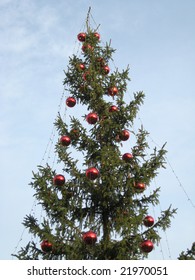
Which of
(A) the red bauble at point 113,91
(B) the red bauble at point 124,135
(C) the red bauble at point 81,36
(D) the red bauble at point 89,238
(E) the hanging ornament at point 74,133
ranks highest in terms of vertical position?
(C) the red bauble at point 81,36

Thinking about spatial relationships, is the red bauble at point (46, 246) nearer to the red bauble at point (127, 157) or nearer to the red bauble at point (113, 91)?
the red bauble at point (127, 157)

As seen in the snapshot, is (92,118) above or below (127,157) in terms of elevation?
above

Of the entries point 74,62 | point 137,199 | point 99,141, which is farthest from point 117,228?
point 74,62

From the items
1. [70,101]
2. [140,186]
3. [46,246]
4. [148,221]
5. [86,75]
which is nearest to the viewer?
[46,246]

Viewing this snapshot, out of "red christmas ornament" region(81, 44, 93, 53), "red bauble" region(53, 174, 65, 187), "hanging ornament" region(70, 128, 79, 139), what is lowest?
"red bauble" region(53, 174, 65, 187)

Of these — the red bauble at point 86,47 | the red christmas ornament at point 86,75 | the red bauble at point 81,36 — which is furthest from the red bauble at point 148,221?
the red bauble at point 81,36

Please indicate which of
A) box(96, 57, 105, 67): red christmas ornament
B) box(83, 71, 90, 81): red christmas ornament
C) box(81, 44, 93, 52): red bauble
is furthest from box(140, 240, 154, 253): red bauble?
box(81, 44, 93, 52): red bauble

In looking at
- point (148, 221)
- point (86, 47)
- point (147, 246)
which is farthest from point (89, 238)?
point (86, 47)

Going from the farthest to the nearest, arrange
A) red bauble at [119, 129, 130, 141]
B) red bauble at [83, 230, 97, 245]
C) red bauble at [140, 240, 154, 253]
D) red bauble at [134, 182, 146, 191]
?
red bauble at [119, 129, 130, 141]
red bauble at [134, 182, 146, 191]
red bauble at [140, 240, 154, 253]
red bauble at [83, 230, 97, 245]

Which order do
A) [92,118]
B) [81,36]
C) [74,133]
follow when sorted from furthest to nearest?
1. [81,36]
2. [74,133]
3. [92,118]

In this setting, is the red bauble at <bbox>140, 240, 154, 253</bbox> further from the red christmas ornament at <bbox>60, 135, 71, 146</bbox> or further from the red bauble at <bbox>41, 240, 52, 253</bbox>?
the red christmas ornament at <bbox>60, 135, 71, 146</bbox>

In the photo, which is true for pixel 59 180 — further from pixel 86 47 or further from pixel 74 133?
pixel 86 47
